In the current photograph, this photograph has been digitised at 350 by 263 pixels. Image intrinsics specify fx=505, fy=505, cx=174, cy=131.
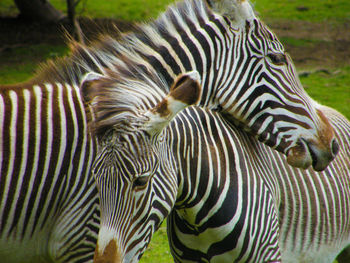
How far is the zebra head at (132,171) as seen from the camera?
2732 millimetres

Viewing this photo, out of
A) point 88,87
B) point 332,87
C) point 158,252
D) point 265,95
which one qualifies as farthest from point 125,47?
point 332,87

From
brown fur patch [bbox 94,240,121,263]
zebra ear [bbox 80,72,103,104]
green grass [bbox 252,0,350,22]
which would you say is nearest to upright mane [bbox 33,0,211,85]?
zebra ear [bbox 80,72,103,104]

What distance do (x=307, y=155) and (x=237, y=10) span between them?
4.07 feet

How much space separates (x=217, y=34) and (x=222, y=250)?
1.65 m

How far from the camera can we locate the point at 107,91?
308 cm

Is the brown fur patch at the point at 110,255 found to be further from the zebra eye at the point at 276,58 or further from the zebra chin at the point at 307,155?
the zebra eye at the point at 276,58

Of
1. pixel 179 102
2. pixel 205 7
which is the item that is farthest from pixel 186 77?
pixel 205 7

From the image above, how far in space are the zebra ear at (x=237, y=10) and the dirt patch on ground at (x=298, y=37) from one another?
9548 mm

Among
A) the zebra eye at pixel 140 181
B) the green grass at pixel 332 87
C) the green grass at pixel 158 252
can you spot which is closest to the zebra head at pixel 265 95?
the zebra eye at pixel 140 181

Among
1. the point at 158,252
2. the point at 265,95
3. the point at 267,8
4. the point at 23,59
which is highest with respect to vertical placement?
the point at 265,95

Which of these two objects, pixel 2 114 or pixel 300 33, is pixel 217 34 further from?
pixel 300 33

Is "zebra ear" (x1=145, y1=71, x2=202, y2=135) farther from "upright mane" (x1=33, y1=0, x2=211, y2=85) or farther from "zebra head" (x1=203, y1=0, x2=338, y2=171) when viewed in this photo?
"zebra head" (x1=203, y1=0, x2=338, y2=171)

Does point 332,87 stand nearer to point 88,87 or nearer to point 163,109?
point 88,87

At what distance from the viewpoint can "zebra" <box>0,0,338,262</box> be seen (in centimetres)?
346
